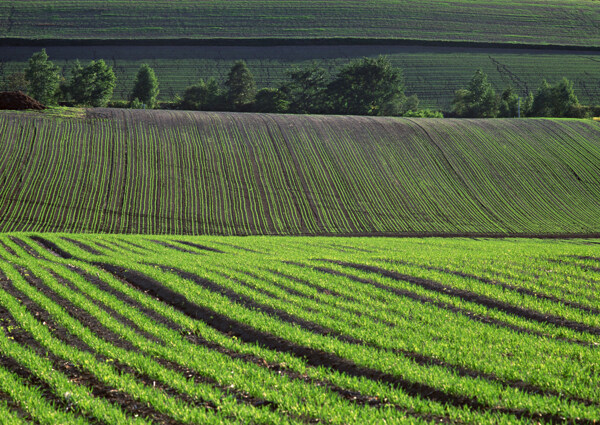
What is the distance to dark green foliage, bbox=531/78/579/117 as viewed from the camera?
101500mm

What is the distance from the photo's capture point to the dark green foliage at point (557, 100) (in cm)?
10150

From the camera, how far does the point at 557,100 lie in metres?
102

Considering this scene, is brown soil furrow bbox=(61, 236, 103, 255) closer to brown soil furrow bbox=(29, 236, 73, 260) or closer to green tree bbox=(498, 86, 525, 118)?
brown soil furrow bbox=(29, 236, 73, 260)

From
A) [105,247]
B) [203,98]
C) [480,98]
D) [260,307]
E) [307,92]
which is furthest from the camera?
[307,92]

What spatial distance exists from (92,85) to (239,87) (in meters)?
26.3

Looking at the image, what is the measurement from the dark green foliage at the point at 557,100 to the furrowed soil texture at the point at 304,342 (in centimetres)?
8782

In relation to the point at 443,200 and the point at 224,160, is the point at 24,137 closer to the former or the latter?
the point at 224,160

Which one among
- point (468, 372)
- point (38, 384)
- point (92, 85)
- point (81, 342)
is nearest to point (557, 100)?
point (92, 85)

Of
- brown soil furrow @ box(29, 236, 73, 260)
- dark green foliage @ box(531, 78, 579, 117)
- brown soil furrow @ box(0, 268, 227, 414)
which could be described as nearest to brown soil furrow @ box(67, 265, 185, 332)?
brown soil furrow @ box(0, 268, 227, 414)

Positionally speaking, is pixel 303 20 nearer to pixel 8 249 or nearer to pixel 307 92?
pixel 307 92

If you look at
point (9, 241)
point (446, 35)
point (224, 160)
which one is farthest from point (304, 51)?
point (9, 241)

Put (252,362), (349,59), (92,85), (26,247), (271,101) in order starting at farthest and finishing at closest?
1. (349,59)
2. (271,101)
3. (92,85)
4. (26,247)
5. (252,362)

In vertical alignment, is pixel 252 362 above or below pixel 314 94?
below

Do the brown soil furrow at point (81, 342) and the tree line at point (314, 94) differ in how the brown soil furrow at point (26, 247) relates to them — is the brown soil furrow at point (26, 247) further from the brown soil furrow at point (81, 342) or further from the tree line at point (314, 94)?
the tree line at point (314, 94)
